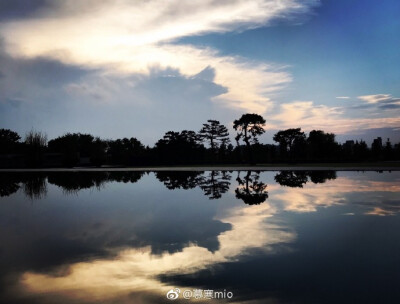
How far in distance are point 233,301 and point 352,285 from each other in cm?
163

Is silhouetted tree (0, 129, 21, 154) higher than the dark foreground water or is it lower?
higher

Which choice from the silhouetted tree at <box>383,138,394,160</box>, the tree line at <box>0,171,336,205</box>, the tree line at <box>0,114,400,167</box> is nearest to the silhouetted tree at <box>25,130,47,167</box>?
the tree line at <box>0,114,400,167</box>

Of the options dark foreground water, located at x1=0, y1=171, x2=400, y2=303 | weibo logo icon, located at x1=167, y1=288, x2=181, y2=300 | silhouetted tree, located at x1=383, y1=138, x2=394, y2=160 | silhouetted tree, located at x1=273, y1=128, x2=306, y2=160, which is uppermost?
silhouetted tree, located at x1=273, y1=128, x2=306, y2=160

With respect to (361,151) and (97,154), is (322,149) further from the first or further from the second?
(97,154)

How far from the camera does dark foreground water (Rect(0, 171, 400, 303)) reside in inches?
172

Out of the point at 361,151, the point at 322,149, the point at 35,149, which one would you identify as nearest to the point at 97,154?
the point at 35,149

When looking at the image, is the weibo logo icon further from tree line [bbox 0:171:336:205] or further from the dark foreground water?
tree line [bbox 0:171:336:205]

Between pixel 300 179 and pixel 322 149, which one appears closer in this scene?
pixel 300 179

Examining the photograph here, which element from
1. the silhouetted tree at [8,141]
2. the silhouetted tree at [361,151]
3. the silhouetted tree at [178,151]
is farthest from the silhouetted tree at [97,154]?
the silhouetted tree at [361,151]

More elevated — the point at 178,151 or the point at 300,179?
the point at 178,151

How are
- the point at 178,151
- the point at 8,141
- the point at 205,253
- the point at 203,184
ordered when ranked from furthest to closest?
the point at 8,141, the point at 178,151, the point at 203,184, the point at 205,253

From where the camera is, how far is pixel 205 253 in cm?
615

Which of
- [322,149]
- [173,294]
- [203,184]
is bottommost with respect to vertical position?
[173,294]

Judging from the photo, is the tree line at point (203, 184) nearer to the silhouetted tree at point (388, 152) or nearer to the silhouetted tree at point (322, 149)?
the silhouetted tree at point (322, 149)
